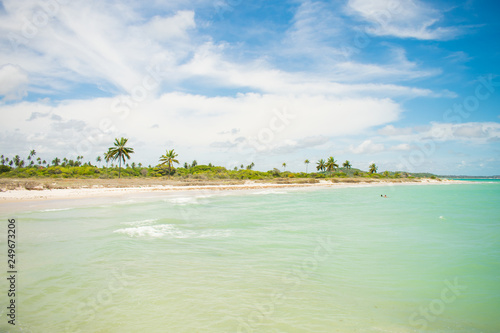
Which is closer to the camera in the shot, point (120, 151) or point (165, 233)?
point (165, 233)

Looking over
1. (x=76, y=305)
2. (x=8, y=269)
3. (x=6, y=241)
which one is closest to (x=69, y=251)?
(x=8, y=269)

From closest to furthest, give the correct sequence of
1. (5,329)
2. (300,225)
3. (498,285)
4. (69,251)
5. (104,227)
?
(5,329), (498,285), (69,251), (104,227), (300,225)

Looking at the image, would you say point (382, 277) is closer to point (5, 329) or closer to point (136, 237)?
point (5, 329)

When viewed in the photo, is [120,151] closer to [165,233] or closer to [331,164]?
[165,233]

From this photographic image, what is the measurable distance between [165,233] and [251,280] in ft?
21.2

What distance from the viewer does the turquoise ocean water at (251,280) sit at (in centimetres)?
447

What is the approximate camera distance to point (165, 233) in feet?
37.3

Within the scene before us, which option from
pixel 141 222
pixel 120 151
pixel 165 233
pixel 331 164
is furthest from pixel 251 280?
pixel 331 164

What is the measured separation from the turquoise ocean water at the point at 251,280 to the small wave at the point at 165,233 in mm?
89

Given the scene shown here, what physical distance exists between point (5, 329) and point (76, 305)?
103 centimetres

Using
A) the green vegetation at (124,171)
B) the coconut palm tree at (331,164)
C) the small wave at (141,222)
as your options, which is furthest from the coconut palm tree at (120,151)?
the coconut palm tree at (331,164)

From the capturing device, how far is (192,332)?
13.4 ft

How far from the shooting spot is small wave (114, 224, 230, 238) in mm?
10906

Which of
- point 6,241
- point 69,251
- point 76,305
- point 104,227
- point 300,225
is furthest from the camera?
point 300,225
